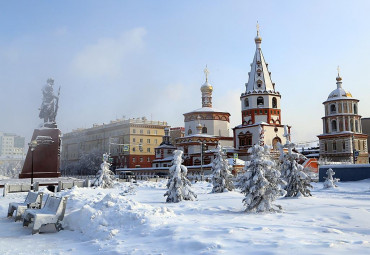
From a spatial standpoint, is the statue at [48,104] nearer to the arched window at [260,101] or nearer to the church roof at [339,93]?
the arched window at [260,101]

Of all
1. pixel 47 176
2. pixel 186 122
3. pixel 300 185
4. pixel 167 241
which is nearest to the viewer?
pixel 167 241

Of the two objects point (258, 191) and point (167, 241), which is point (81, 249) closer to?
point (167, 241)

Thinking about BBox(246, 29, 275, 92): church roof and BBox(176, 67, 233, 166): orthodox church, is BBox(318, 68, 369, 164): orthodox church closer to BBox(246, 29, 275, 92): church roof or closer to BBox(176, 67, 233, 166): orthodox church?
BBox(246, 29, 275, 92): church roof

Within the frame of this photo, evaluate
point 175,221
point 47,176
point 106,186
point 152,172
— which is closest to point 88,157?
point 152,172

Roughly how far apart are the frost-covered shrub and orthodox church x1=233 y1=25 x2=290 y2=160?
40963 mm

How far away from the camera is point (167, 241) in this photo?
25.4 ft

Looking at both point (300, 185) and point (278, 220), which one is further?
point (300, 185)

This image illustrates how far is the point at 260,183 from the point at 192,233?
16.8 feet

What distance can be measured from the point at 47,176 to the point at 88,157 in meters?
51.9

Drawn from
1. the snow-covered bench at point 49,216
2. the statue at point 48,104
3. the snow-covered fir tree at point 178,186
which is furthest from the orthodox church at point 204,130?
the snow-covered bench at point 49,216

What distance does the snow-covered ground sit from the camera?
7.11 metres

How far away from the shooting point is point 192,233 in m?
8.14

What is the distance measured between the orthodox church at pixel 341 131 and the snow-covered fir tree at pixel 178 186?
139 ft

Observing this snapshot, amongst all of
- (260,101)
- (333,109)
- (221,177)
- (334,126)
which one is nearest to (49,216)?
(221,177)
